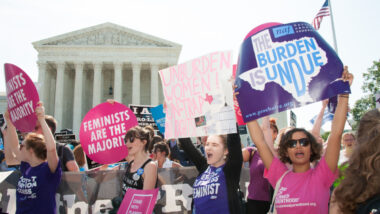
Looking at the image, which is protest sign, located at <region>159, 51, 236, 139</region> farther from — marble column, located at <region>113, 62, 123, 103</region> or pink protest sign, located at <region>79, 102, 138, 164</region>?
marble column, located at <region>113, 62, 123, 103</region>

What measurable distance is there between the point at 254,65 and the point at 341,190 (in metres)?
1.61

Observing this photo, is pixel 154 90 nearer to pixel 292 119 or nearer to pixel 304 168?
pixel 292 119

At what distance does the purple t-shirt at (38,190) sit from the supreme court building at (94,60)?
38641 mm

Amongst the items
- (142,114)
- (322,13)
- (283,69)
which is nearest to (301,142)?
(283,69)

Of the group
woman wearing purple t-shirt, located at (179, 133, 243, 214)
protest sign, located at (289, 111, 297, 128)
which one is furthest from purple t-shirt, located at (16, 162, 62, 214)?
protest sign, located at (289, 111, 297, 128)

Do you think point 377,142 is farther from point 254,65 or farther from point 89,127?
point 89,127

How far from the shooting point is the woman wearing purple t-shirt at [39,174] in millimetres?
3537

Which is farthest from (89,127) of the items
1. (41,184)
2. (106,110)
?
(41,184)

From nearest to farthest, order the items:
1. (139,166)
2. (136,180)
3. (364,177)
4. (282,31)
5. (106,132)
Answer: (364,177), (282,31), (136,180), (139,166), (106,132)

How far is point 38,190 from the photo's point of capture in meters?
3.55

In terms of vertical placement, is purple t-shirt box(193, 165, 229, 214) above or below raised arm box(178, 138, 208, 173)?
below

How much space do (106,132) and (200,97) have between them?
202cm

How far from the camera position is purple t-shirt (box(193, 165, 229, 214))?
10.0 ft

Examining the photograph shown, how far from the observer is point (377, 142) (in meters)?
1.90
